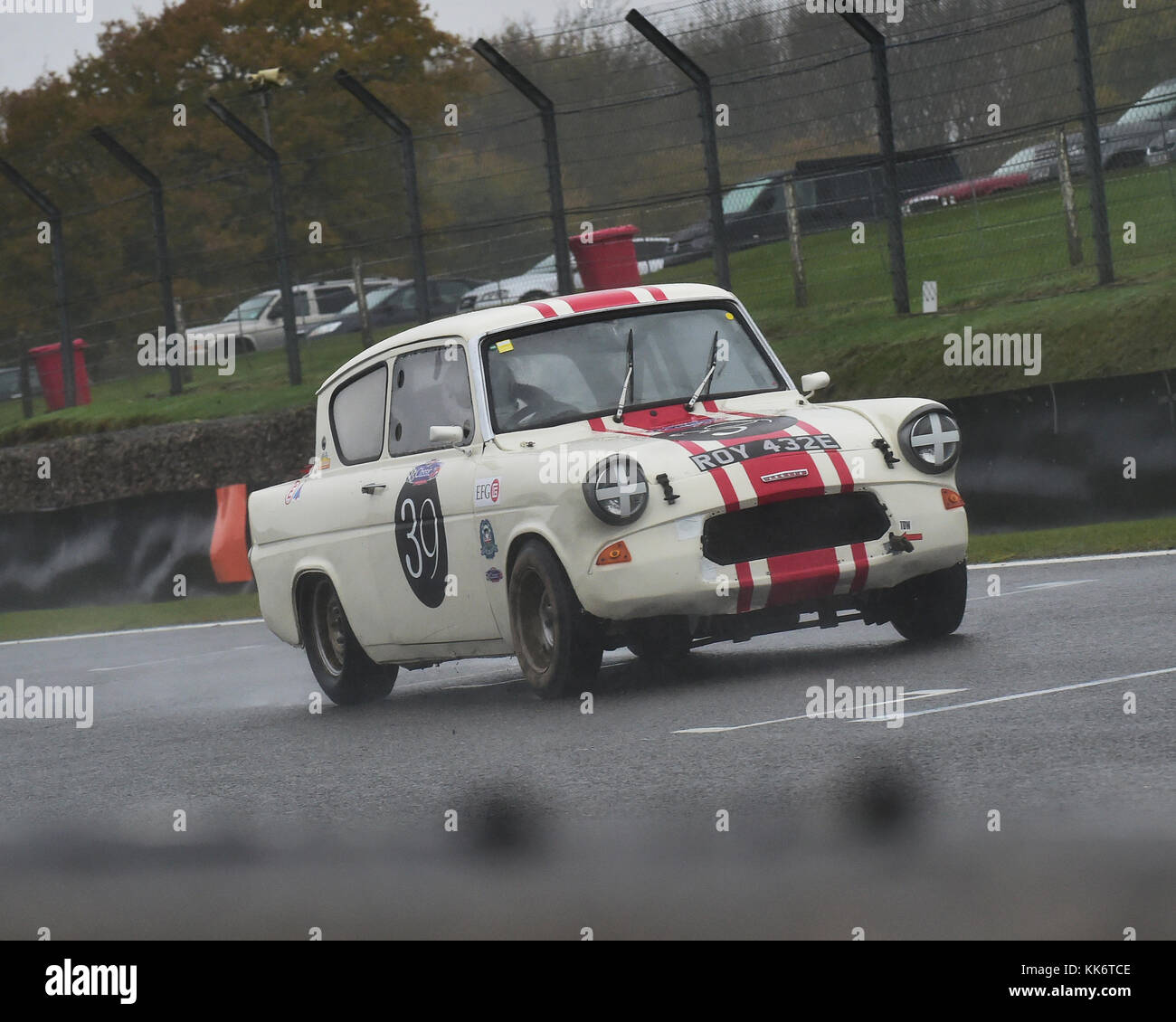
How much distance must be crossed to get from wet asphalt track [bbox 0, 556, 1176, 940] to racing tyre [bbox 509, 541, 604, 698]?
0.18 metres

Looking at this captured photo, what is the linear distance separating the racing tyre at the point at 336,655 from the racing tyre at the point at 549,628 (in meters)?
1.53

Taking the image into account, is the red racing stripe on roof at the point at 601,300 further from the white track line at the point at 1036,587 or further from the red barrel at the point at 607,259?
the red barrel at the point at 607,259

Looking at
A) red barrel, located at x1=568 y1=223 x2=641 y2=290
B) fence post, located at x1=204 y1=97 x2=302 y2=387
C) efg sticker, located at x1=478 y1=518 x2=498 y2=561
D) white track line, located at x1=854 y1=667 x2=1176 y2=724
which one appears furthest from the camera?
red barrel, located at x1=568 y1=223 x2=641 y2=290

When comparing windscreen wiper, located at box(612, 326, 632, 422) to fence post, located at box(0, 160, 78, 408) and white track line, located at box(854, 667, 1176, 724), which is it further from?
fence post, located at box(0, 160, 78, 408)

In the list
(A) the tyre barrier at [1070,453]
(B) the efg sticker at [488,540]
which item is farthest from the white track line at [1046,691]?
(A) the tyre barrier at [1070,453]

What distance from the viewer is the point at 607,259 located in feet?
69.3

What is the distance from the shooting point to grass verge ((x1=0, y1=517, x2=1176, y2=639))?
13.3 m

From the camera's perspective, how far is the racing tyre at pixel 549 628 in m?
8.24

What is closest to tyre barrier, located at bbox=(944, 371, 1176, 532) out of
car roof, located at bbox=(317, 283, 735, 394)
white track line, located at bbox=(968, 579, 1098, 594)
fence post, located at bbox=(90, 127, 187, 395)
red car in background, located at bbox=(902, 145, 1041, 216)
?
white track line, located at bbox=(968, 579, 1098, 594)

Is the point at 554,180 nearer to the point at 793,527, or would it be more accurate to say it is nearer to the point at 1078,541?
the point at 1078,541
